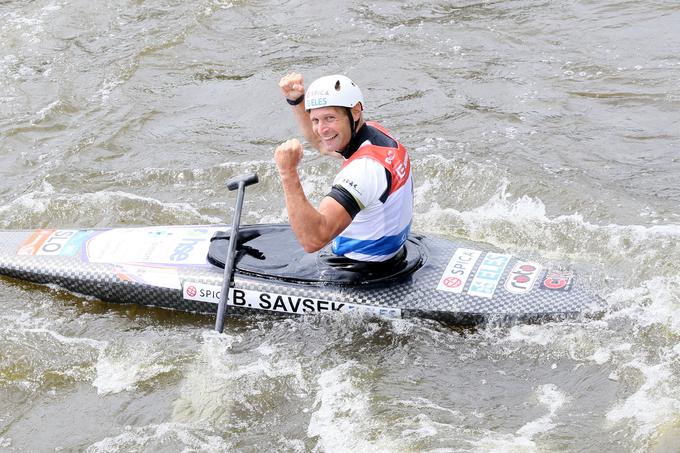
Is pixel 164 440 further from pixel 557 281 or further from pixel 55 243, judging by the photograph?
pixel 557 281

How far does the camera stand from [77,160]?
8.73m

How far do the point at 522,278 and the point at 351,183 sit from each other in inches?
56.6

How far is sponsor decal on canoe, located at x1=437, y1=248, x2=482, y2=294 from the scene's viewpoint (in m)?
5.80

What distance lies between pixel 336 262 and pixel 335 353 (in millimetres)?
617

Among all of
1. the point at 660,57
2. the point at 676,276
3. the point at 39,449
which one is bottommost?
the point at 39,449

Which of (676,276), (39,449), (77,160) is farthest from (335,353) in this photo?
(77,160)

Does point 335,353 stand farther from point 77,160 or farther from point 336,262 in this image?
point 77,160

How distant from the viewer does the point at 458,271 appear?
5.88 m

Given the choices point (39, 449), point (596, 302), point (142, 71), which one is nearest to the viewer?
point (39, 449)

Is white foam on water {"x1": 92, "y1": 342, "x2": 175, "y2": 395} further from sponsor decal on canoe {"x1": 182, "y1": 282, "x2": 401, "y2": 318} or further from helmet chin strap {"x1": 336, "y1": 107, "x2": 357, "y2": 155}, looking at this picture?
helmet chin strap {"x1": 336, "y1": 107, "x2": 357, "y2": 155}

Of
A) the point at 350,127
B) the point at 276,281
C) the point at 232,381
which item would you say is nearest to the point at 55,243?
the point at 276,281

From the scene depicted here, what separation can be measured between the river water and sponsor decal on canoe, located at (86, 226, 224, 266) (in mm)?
374

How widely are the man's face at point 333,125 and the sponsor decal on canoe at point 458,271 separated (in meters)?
1.19

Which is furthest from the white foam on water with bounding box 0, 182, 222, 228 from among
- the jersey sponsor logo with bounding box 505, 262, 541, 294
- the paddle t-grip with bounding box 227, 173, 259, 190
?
the jersey sponsor logo with bounding box 505, 262, 541, 294
